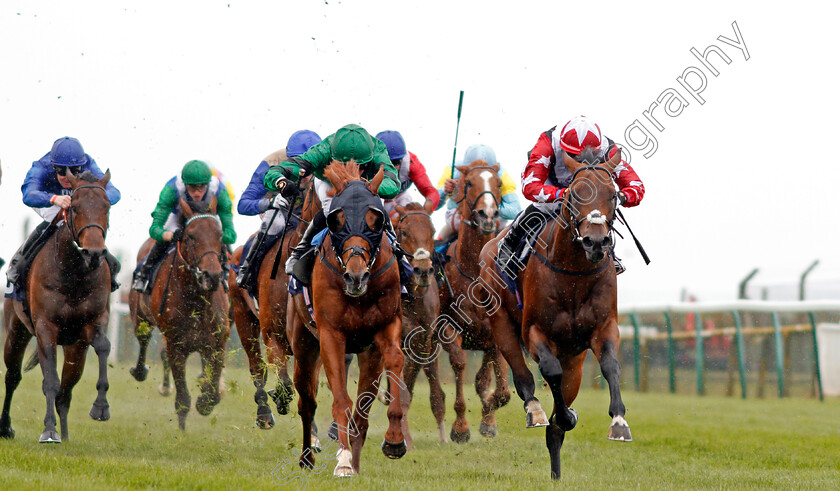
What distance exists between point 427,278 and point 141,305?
185 inches

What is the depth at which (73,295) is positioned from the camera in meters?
8.76

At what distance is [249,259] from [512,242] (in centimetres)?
235

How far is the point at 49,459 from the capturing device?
268 inches

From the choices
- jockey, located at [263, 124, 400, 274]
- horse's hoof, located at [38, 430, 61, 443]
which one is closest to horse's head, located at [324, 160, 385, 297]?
jockey, located at [263, 124, 400, 274]

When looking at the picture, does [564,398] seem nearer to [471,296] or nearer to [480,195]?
[471,296]

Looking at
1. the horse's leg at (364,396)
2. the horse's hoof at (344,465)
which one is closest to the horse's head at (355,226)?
the horse's leg at (364,396)

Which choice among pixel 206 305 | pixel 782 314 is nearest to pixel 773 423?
pixel 782 314

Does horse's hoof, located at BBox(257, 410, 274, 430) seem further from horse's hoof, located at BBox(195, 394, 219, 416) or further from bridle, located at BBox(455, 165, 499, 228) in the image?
bridle, located at BBox(455, 165, 499, 228)

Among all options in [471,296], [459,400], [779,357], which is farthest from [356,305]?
[779,357]

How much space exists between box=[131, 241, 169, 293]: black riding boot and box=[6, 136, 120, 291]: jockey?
163 cm

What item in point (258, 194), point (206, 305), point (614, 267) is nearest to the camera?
point (614, 267)

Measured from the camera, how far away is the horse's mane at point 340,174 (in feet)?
21.2

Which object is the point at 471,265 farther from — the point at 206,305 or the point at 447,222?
the point at 206,305

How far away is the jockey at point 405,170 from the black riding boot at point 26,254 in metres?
3.15
